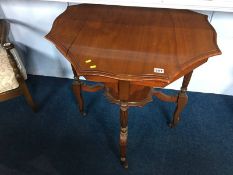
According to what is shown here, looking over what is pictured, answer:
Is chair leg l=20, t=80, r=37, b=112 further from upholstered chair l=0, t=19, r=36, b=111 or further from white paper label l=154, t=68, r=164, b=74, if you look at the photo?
white paper label l=154, t=68, r=164, b=74

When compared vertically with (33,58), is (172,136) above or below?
below

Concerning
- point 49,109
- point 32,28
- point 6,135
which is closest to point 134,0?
point 32,28

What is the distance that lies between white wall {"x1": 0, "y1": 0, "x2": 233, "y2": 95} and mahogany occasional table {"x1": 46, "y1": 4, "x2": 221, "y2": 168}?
31 cm

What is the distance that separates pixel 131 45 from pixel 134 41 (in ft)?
0.10

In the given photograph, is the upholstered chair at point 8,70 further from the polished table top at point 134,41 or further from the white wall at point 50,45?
the polished table top at point 134,41

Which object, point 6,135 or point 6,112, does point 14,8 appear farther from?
point 6,135

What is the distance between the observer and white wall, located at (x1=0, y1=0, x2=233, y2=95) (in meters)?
1.34

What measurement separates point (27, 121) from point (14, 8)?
28.9 inches

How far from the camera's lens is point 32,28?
150 cm

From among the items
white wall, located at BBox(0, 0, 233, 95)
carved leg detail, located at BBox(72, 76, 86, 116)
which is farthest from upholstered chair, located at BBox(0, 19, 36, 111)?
carved leg detail, located at BBox(72, 76, 86, 116)

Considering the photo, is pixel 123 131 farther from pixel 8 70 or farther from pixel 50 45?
pixel 50 45

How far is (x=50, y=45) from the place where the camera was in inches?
62.8

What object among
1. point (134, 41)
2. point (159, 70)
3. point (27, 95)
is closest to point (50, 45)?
point (27, 95)

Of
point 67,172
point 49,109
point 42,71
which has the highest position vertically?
point 42,71
